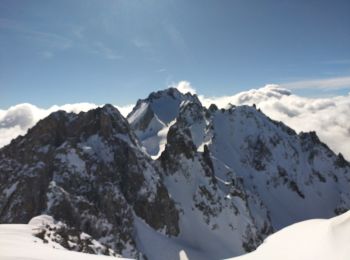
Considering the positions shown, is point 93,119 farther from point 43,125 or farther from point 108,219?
point 108,219

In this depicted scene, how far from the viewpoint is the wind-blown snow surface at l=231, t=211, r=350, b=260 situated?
20.1m

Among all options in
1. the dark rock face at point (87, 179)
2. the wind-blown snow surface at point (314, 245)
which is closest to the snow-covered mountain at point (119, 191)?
the dark rock face at point (87, 179)

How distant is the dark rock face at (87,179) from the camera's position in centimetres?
8112

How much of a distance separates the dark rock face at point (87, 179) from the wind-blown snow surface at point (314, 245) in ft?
198

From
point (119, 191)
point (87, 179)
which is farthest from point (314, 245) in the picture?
point (119, 191)

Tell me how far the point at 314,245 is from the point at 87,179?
260 ft

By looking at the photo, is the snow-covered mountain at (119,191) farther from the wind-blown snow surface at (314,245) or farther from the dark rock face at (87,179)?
the wind-blown snow surface at (314,245)

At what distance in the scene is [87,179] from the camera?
9412cm

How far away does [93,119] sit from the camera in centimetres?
10875

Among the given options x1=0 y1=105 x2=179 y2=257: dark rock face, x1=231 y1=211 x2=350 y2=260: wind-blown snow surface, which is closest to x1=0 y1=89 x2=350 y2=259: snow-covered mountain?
x1=0 y1=105 x2=179 y2=257: dark rock face

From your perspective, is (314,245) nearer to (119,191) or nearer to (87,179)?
(87,179)

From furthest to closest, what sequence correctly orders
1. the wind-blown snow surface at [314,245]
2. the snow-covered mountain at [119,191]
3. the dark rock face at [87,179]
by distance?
the snow-covered mountain at [119,191], the dark rock face at [87,179], the wind-blown snow surface at [314,245]

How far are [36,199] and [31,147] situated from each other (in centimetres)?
1861

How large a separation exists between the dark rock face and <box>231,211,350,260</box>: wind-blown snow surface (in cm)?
6049
